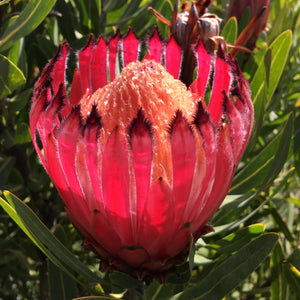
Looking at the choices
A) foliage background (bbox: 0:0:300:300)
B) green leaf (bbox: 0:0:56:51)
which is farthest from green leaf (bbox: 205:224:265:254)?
green leaf (bbox: 0:0:56:51)

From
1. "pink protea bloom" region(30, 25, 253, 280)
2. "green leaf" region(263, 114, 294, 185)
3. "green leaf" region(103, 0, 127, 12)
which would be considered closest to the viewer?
"pink protea bloom" region(30, 25, 253, 280)

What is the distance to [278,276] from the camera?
1.24 m

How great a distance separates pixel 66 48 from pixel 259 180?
0.55 m

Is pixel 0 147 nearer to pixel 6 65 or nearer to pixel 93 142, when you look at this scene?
pixel 6 65

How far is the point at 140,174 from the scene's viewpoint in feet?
2.24

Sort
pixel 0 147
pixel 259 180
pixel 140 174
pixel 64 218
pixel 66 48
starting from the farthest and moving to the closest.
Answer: pixel 64 218, pixel 0 147, pixel 259 180, pixel 66 48, pixel 140 174

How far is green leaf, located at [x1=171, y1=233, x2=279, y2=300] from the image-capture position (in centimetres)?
85

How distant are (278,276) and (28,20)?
2.99 feet

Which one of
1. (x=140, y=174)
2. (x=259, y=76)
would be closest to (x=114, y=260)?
(x=140, y=174)

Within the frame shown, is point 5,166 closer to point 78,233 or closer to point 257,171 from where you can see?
point 78,233

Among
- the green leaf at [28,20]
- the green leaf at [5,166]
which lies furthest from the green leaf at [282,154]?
the green leaf at [5,166]

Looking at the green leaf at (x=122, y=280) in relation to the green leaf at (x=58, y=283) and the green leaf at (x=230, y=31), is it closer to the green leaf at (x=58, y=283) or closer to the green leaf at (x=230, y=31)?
the green leaf at (x=58, y=283)

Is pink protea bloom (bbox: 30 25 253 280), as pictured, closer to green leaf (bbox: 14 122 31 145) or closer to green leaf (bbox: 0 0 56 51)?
green leaf (bbox: 0 0 56 51)

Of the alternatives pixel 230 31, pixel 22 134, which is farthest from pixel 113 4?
pixel 22 134
